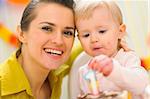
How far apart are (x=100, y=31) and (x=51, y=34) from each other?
0.15m

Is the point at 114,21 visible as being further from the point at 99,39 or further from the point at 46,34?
the point at 46,34

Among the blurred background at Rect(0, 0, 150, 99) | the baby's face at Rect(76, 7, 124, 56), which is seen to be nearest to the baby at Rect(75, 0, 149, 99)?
the baby's face at Rect(76, 7, 124, 56)

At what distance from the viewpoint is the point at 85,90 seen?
0.96 metres

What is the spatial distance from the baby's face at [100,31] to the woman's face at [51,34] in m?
0.06

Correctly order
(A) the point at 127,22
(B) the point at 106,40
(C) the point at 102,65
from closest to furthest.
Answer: (C) the point at 102,65, (B) the point at 106,40, (A) the point at 127,22

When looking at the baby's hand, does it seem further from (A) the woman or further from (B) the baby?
(A) the woman

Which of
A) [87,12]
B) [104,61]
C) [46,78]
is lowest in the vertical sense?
[46,78]

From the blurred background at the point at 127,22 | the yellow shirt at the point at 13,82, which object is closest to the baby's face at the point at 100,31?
the yellow shirt at the point at 13,82

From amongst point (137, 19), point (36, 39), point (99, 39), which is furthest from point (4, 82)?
point (137, 19)

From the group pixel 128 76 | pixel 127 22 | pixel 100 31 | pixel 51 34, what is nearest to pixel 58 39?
pixel 51 34

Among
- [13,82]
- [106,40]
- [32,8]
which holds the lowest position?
[13,82]

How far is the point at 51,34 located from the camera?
94 centimetres

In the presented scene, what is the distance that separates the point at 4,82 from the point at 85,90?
0.25 meters

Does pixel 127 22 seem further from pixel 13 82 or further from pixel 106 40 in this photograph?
pixel 13 82
